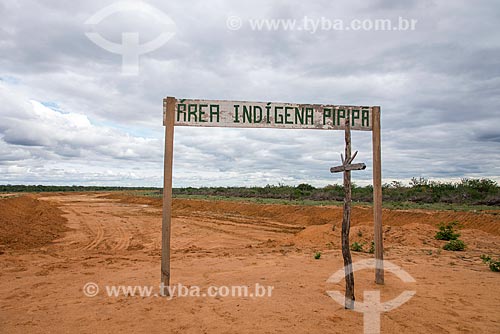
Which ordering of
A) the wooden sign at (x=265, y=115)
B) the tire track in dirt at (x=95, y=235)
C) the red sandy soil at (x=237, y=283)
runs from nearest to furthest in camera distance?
the red sandy soil at (x=237, y=283) < the wooden sign at (x=265, y=115) < the tire track in dirt at (x=95, y=235)

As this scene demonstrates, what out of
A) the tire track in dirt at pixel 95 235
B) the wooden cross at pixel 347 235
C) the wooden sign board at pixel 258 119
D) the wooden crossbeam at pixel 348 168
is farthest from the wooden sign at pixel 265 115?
the tire track in dirt at pixel 95 235

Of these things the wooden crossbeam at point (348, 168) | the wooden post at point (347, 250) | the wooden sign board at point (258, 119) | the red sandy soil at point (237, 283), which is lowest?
the red sandy soil at point (237, 283)

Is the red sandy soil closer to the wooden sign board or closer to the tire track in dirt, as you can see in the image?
the tire track in dirt

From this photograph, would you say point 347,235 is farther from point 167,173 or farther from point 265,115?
point 167,173

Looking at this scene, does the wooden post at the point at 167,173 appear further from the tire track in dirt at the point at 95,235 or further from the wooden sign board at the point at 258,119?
the tire track in dirt at the point at 95,235

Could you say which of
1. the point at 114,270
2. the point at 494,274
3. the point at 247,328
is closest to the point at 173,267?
the point at 114,270

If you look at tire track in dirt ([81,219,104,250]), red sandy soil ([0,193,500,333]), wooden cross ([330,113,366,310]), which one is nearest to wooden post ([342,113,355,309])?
wooden cross ([330,113,366,310])

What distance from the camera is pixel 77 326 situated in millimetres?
4469

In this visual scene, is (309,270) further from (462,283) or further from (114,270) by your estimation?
(114,270)

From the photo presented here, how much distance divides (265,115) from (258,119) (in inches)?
5.3

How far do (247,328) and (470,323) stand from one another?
111 inches

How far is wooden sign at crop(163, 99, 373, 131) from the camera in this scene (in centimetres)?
566

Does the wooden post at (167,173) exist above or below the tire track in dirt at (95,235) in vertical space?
above

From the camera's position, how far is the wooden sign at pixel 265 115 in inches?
223
